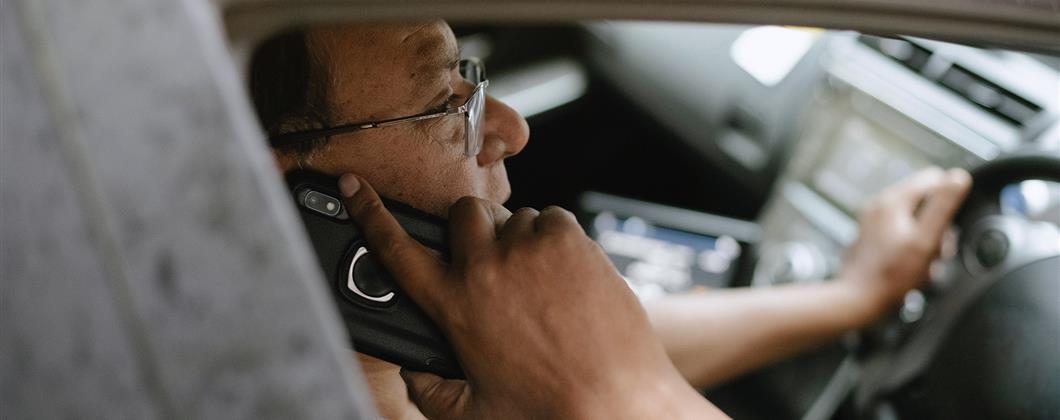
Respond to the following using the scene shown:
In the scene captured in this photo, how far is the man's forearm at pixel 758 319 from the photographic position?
168cm

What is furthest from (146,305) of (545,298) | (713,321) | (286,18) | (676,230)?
(676,230)

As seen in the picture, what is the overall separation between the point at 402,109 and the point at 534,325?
0.33 m

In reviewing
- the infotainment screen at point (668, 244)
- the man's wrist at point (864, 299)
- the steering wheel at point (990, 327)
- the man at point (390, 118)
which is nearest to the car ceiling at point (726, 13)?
the man at point (390, 118)

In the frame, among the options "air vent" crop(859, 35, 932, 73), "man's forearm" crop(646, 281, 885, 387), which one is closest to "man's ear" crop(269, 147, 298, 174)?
"man's forearm" crop(646, 281, 885, 387)

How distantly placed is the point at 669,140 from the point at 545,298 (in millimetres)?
1607

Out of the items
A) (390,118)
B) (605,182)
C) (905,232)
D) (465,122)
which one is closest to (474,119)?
(465,122)

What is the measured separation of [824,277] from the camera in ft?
6.21

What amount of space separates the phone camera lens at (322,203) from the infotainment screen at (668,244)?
38.6 inches

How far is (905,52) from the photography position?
1661 millimetres

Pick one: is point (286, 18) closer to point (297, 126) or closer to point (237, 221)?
point (237, 221)

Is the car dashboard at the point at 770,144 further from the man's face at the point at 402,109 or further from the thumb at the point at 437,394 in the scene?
the thumb at the point at 437,394

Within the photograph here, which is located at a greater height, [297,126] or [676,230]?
[297,126]

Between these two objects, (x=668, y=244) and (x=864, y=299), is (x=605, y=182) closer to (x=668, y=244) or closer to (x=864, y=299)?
(x=668, y=244)

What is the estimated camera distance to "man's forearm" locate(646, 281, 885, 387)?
1.68 meters
